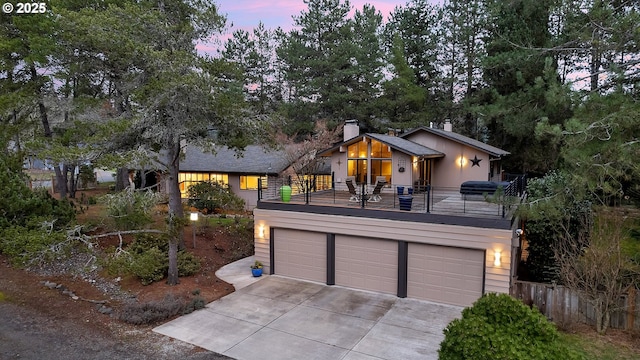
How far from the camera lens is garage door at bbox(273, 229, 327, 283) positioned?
12477mm

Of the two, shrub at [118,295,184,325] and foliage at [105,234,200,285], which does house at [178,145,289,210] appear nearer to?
foliage at [105,234,200,285]

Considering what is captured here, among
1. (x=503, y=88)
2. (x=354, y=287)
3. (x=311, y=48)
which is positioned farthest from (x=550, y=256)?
(x=311, y=48)

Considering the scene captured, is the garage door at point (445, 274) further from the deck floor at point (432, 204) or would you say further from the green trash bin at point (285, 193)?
the green trash bin at point (285, 193)

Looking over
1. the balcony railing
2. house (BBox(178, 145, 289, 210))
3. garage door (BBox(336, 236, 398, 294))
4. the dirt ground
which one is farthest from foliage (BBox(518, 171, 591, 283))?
house (BBox(178, 145, 289, 210))

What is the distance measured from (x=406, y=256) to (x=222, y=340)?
554 cm

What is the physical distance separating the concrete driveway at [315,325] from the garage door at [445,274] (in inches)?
13.5

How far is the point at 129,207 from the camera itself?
38.8 ft

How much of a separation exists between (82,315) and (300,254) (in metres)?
6.35

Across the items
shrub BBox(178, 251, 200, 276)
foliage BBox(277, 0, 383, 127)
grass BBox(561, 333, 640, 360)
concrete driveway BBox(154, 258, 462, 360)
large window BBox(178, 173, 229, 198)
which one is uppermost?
foliage BBox(277, 0, 383, 127)

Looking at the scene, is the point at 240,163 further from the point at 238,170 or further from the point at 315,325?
the point at 315,325

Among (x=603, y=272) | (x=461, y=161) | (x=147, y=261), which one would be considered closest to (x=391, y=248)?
(x=603, y=272)

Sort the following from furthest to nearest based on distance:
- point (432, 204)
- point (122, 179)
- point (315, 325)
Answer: point (122, 179) < point (432, 204) < point (315, 325)

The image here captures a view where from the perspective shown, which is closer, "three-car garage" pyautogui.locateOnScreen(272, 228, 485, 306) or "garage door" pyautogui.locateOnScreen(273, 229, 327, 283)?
"three-car garage" pyautogui.locateOnScreen(272, 228, 485, 306)

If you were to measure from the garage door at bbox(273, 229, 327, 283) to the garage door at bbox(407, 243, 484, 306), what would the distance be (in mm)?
2931
